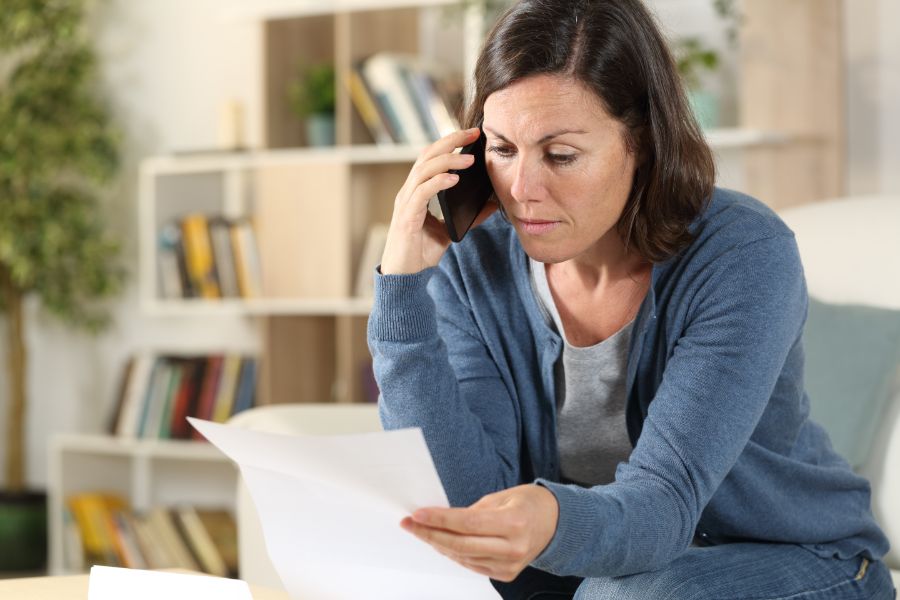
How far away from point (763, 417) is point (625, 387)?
148 mm

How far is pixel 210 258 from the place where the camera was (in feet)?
10.5

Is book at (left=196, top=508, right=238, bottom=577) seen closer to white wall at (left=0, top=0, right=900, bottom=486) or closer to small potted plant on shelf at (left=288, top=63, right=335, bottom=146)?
white wall at (left=0, top=0, right=900, bottom=486)

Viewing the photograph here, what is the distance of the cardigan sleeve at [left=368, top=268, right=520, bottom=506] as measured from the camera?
3.92ft

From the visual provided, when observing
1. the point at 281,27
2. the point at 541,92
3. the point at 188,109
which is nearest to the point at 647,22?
the point at 541,92

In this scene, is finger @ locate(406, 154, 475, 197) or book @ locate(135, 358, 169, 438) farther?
book @ locate(135, 358, 169, 438)

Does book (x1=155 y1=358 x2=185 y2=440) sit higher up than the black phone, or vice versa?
the black phone

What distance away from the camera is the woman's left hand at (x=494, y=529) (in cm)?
85

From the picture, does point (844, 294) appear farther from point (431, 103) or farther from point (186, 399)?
point (186, 399)

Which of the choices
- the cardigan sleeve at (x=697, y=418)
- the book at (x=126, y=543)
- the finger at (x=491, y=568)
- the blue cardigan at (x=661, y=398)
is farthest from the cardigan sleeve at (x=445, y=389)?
the book at (x=126, y=543)

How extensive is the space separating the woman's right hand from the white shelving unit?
2034mm

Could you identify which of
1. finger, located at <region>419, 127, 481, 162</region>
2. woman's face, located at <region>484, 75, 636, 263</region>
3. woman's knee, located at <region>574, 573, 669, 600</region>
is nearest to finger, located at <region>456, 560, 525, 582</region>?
woman's knee, located at <region>574, 573, 669, 600</region>

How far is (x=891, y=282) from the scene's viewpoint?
167cm

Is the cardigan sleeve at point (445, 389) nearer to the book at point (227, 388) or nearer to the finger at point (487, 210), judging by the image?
the finger at point (487, 210)

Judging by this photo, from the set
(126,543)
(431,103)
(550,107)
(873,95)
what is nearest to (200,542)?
(126,543)
